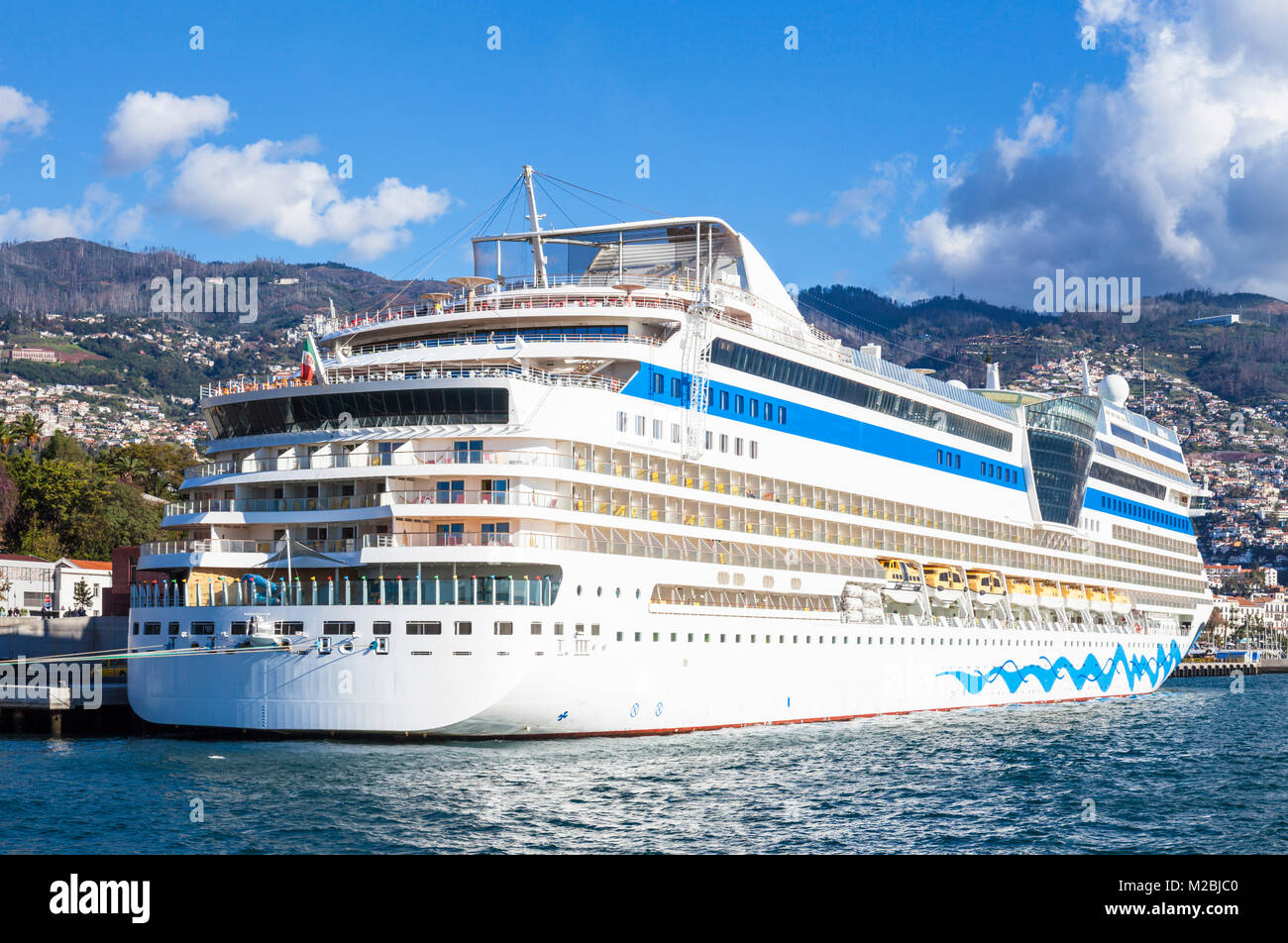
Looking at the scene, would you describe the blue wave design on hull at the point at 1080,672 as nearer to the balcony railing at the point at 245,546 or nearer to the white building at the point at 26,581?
the balcony railing at the point at 245,546

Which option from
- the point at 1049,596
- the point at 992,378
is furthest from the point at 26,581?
the point at 1049,596

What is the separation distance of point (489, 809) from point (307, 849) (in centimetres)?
417

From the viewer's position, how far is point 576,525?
3350 centimetres

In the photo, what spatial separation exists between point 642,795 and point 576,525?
10522 millimetres

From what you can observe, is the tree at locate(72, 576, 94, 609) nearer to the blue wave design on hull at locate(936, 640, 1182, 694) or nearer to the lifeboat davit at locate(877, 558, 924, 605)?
the lifeboat davit at locate(877, 558, 924, 605)

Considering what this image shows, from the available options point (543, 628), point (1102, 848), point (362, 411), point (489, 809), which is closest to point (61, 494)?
point (362, 411)

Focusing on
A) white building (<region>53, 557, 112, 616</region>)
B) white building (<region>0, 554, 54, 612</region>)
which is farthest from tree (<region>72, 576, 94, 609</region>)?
white building (<region>0, 554, 54, 612</region>)

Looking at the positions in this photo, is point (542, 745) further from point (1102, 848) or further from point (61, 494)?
point (61, 494)

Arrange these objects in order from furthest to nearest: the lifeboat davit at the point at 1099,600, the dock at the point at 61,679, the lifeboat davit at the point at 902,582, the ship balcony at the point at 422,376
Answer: the lifeboat davit at the point at 1099,600
the lifeboat davit at the point at 902,582
the dock at the point at 61,679
the ship balcony at the point at 422,376

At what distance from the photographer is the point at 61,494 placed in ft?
267

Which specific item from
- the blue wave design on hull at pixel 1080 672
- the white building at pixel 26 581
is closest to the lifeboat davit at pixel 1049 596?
the blue wave design on hull at pixel 1080 672

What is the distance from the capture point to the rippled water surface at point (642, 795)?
68.0 ft

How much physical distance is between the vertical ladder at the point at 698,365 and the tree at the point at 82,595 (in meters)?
45.6

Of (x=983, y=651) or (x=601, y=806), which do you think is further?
(x=983, y=651)
